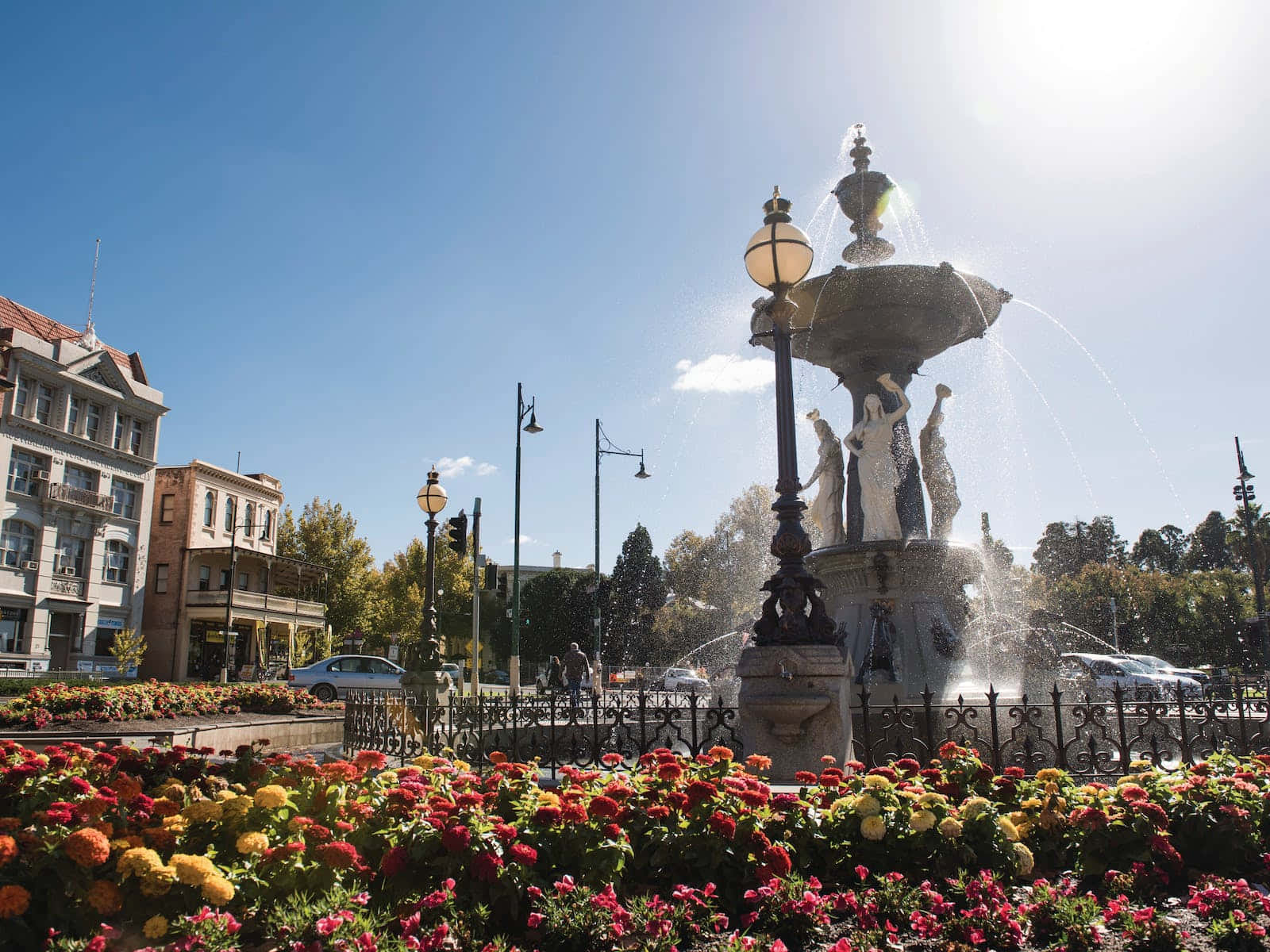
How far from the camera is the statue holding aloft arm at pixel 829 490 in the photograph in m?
14.1

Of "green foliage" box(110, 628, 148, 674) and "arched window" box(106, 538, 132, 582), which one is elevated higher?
"arched window" box(106, 538, 132, 582)

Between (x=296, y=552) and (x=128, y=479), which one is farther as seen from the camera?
(x=296, y=552)

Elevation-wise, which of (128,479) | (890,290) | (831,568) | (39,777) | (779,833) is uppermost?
(128,479)

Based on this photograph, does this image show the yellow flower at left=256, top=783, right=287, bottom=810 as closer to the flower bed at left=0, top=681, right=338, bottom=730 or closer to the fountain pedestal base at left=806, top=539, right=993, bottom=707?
the fountain pedestal base at left=806, top=539, right=993, bottom=707

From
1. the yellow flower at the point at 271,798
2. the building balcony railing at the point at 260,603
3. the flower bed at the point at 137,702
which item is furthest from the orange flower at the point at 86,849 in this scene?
the building balcony railing at the point at 260,603

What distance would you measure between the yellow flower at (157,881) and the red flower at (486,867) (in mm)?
1107

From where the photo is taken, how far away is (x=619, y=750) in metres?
8.40

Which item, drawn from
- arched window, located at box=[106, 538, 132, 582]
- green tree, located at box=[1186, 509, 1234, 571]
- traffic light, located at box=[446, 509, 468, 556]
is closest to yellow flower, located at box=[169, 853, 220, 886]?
traffic light, located at box=[446, 509, 468, 556]

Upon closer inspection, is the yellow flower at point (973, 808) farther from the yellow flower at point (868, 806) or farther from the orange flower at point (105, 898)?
the orange flower at point (105, 898)

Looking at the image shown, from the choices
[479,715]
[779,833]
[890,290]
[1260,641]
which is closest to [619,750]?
[479,715]

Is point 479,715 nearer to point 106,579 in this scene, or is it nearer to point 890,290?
point 890,290

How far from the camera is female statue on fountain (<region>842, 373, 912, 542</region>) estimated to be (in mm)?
13117

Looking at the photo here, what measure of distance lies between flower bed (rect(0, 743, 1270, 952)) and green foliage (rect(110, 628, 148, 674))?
35303 millimetres

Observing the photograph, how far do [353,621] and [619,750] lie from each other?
50.0m
